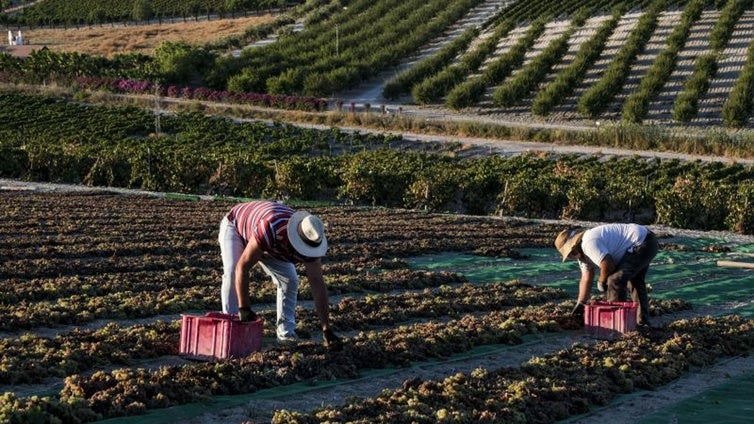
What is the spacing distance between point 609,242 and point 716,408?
2.74 meters

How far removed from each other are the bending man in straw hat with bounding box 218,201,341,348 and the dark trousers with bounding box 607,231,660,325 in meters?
3.36

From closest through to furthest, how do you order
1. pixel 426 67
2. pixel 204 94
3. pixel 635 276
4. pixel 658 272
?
pixel 635 276
pixel 658 272
pixel 204 94
pixel 426 67

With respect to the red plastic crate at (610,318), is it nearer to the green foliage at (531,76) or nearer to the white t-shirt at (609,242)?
the white t-shirt at (609,242)

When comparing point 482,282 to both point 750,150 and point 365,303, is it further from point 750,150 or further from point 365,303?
point 750,150

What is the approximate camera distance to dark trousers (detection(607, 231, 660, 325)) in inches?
516

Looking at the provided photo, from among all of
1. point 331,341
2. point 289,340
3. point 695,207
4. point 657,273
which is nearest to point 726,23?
point 695,207

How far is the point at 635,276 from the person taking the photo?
1347 centimetres

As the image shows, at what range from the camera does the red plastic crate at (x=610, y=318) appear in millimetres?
13234

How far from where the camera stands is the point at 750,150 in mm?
45688

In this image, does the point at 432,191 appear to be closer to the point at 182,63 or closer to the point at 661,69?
the point at 661,69

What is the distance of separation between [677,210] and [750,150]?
17206mm

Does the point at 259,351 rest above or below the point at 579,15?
below

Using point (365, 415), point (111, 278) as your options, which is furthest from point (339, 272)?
point (365, 415)

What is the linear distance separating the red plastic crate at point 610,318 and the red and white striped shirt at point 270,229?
3.88 meters
